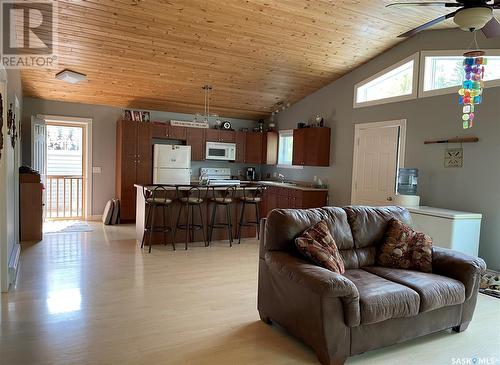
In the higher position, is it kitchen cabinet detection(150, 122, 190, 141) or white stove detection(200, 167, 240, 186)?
kitchen cabinet detection(150, 122, 190, 141)

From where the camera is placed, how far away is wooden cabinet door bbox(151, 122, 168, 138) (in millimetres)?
7364

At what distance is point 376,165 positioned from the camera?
591 centimetres

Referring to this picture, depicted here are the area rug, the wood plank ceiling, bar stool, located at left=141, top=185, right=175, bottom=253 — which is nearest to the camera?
the wood plank ceiling

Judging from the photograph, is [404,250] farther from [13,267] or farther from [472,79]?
[13,267]

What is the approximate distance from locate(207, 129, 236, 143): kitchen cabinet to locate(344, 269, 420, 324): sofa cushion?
5871 mm

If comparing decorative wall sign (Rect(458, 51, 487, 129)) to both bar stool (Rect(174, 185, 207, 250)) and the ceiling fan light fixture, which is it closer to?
the ceiling fan light fixture

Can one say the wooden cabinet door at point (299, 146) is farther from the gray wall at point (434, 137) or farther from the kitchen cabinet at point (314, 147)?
the gray wall at point (434, 137)

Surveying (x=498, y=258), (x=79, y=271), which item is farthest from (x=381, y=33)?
(x=79, y=271)

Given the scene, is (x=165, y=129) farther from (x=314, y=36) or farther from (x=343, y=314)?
(x=343, y=314)

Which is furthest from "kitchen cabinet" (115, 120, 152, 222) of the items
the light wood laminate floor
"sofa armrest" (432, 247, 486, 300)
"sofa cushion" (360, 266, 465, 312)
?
"sofa armrest" (432, 247, 486, 300)

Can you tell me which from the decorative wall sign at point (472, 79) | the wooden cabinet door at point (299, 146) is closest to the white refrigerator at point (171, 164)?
the wooden cabinet door at point (299, 146)

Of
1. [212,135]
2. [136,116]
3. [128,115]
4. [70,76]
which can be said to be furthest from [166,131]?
[70,76]

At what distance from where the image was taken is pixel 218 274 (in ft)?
13.9

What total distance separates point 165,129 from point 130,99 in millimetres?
900
